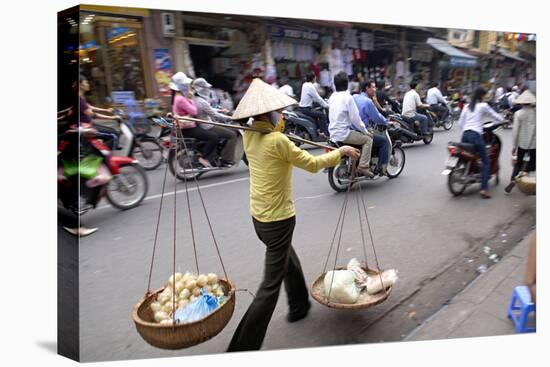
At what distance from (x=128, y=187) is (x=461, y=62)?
2624 mm

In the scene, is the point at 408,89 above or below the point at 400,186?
above

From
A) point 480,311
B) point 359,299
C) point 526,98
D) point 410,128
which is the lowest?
point 480,311

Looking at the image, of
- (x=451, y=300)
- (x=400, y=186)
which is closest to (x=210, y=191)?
(x=400, y=186)

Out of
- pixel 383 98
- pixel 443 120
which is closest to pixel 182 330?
pixel 383 98

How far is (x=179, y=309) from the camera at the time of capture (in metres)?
2.61

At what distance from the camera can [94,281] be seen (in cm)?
271

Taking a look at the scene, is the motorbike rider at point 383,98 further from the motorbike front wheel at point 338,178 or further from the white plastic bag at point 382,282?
the white plastic bag at point 382,282

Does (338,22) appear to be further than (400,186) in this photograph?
No

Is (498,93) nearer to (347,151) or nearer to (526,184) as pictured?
(526,184)

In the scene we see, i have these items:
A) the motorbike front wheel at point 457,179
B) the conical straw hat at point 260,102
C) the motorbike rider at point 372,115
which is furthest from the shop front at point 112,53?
Result: the motorbike front wheel at point 457,179

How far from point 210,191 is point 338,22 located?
1.56 metres

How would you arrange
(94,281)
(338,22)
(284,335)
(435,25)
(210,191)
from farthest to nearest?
1. (210,191)
2. (435,25)
3. (338,22)
4. (284,335)
5. (94,281)

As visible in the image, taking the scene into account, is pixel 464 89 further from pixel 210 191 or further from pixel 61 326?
pixel 61 326

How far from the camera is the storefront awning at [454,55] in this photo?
349cm
